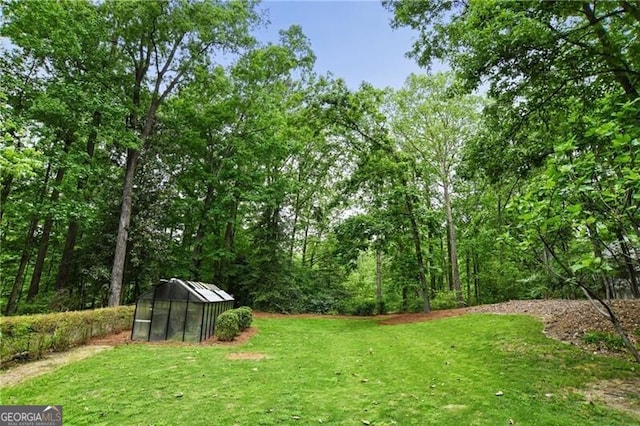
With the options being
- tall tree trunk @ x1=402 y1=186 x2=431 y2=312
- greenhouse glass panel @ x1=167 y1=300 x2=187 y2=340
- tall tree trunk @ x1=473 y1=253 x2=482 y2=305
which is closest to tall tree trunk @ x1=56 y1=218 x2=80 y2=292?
greenhouse glass panel @ x1=167 y1=300 x2=187 y2=340

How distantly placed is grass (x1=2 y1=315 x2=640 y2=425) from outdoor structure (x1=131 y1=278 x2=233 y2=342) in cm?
107

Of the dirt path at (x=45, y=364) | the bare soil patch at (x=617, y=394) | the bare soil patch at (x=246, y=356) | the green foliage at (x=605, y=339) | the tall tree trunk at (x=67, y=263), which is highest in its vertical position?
the tall tree trunk at (x=67, y=263)

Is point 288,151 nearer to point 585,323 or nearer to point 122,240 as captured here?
point 122,240

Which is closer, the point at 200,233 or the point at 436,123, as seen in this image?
the point at 200,233

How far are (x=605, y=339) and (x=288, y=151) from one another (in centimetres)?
1628

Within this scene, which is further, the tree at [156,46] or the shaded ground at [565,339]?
the tree at [156,46]

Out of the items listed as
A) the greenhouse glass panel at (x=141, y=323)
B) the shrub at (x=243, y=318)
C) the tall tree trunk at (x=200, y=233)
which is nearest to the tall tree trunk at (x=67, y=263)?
the tall tree trunk at (x=200, y=233)

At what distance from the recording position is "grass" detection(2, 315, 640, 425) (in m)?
4.23

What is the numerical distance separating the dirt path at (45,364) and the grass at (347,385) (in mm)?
432

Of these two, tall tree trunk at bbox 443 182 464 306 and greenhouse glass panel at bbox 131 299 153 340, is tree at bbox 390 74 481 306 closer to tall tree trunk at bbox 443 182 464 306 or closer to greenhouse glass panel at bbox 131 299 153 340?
tall tree trunk at bbox 443 182 464 306

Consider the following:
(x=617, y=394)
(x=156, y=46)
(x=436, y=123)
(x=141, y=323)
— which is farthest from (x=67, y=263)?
(x=436, y=123)

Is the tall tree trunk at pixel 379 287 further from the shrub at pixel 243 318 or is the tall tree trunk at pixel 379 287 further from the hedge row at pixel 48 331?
the hedge row at pixel 48 331

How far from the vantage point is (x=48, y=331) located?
7969 millimetres

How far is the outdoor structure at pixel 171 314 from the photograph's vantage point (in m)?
9.95
